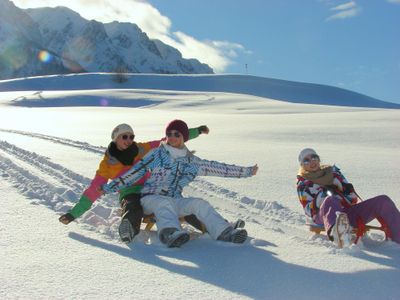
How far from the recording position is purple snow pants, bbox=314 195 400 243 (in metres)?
3.52

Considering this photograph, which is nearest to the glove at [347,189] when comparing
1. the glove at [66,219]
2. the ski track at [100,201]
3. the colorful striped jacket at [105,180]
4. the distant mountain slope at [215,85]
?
the ski track at [100,201]

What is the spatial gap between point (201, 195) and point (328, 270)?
2603 mm

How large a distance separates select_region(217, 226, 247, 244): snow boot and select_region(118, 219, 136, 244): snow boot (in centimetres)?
65

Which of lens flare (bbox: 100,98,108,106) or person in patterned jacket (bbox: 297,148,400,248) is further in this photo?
lens flare (bbox: 100,98,108,106)

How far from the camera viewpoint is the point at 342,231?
3.37 m

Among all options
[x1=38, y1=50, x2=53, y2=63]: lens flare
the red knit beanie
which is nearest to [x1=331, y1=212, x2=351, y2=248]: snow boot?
the red knit beanie

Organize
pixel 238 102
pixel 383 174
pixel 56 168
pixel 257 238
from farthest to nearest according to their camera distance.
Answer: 1. pixel 238 102
2. pixel 56 168
3. pixel 383 174
4. pixel 257 238

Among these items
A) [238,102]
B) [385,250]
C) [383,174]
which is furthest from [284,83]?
[385,250]

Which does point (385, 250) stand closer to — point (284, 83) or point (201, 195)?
point (201, 195)

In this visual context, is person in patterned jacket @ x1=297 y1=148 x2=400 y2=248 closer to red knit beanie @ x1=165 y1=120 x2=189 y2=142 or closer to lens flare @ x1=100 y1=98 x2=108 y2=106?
red knit beanie @ x1=165 y1=120 x2=189 y2=142

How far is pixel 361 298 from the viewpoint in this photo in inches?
102

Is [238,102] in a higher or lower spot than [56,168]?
higher

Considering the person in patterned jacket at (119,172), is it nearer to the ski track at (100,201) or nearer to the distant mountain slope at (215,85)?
the ski track at (100,201)

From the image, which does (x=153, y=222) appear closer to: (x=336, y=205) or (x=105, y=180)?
(x=105, y=180)
